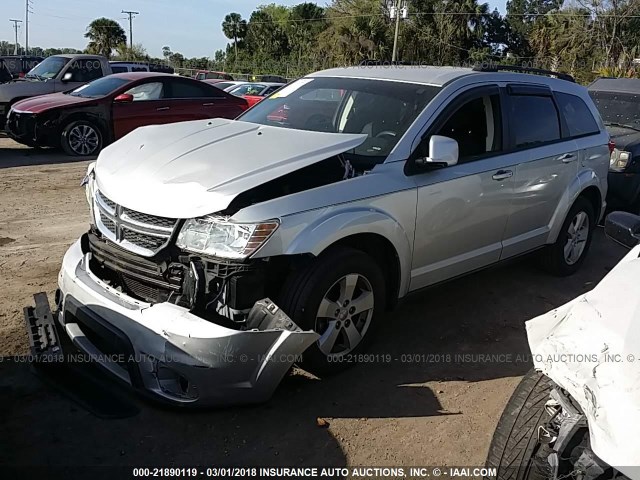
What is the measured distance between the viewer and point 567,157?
17.1 ft

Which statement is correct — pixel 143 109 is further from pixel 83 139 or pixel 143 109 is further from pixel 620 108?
pixel 620 108

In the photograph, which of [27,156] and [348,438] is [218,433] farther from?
[27,156]

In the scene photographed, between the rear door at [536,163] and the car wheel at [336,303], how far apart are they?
5.27ft

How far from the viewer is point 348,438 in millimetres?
→ 3160

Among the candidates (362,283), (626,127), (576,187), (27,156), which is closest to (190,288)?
(362,283)

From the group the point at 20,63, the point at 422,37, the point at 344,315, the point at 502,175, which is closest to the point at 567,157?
the point at 502,175

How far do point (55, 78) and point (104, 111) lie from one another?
3.21 m

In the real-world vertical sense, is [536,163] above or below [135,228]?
above

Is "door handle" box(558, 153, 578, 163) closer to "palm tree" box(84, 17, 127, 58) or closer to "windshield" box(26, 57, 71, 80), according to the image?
"windshield" box(26, 57, 71, 80)

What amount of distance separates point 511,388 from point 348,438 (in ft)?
4.02

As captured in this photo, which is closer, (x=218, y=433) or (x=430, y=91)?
(x=218, y=433)

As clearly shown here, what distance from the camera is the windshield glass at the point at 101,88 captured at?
36.6ft

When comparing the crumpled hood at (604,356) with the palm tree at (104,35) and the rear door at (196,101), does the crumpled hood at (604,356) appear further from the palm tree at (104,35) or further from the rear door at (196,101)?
the palm tree at (104,35)

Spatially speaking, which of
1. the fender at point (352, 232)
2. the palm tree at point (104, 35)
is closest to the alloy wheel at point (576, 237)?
the fender at point (352, 232)
